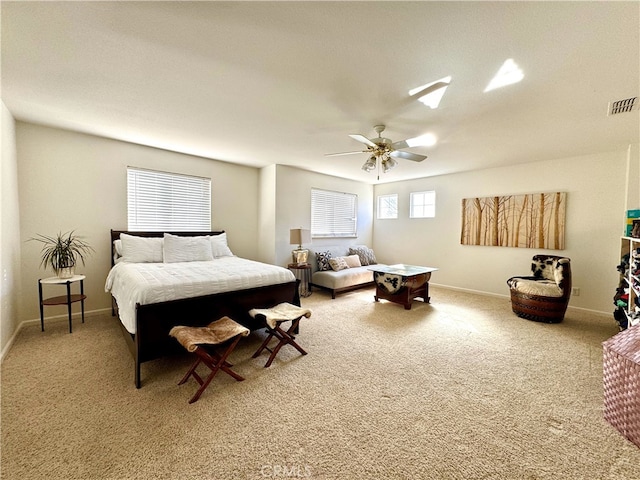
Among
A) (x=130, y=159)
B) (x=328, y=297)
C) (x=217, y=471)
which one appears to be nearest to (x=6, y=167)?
(x=130, y=159)

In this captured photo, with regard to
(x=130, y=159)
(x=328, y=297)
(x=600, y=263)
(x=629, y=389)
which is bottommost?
(x=328, y=297)

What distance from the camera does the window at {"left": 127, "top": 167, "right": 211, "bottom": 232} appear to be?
3.88 metres

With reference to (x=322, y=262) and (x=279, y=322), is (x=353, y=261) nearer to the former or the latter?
(x=322, y=262)

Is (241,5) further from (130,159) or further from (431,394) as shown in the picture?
(130,159)

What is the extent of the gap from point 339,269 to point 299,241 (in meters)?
1.01

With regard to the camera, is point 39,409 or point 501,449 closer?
point 501,449

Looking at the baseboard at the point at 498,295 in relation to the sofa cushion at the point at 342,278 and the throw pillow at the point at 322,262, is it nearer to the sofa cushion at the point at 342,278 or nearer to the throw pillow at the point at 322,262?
the sofa cushion at the point at 342,278

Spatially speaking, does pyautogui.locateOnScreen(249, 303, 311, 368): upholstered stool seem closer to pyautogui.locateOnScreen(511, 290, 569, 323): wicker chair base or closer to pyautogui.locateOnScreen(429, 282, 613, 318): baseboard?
pyautogui.locateOnScreen(511, 290, 569, 323): wicker chair base

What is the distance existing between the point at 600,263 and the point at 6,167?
25.3ft

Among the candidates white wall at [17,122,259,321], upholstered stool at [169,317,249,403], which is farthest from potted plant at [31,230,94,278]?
upholstered stool at [169,317,249,403]

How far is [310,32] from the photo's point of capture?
5.15 ft

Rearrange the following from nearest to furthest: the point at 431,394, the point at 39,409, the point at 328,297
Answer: the point at 39,409
the point at 431,394
the point at 328,297

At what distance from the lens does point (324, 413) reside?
1.75 m

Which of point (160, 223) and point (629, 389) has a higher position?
point (160, 223)
